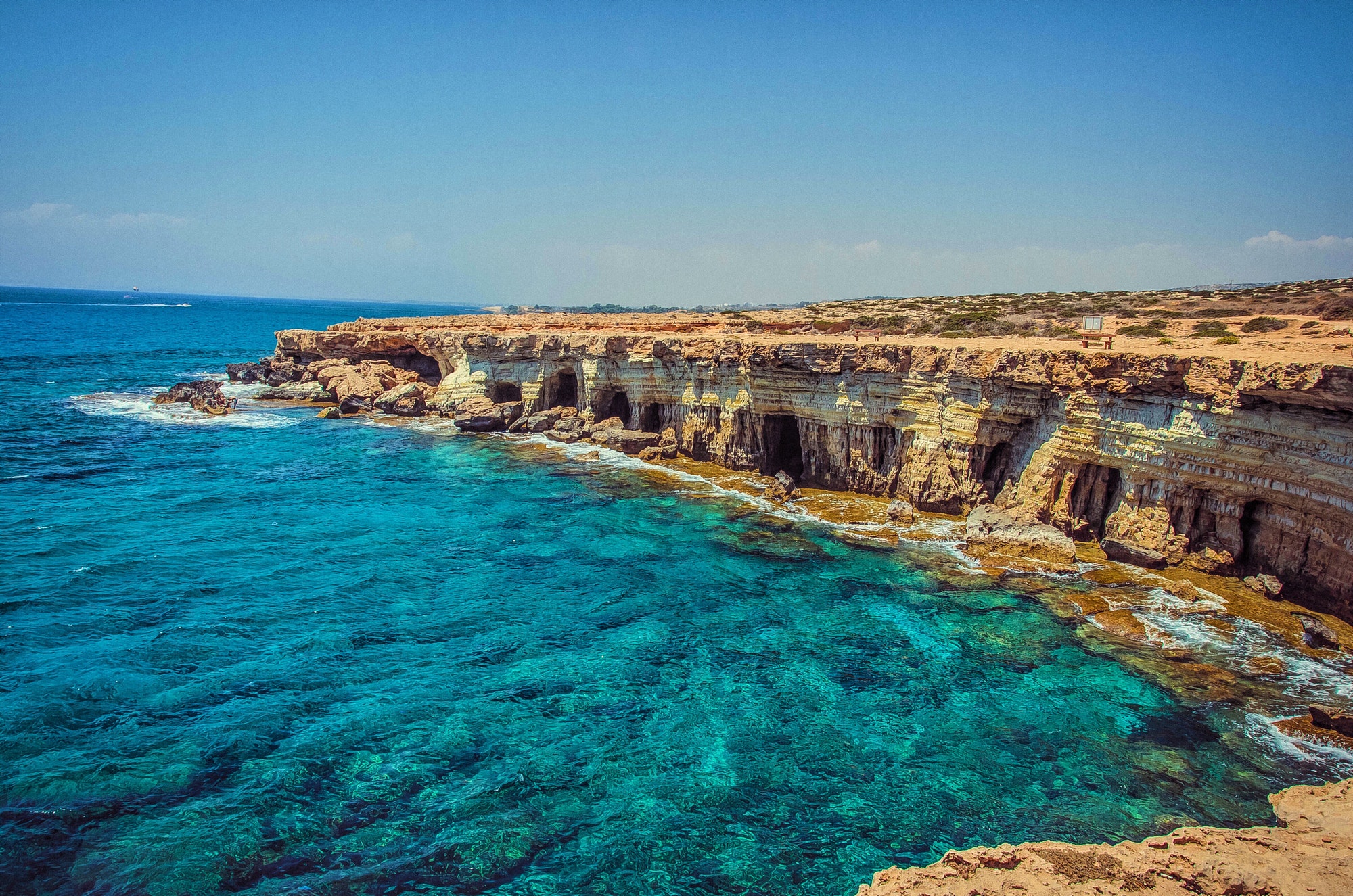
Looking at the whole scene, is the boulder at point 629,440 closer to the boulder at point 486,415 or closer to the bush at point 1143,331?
the boulder at point 486,415

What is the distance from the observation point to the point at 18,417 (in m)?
45.1

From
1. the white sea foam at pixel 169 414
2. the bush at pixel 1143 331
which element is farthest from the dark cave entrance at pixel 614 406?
the bush at pixel 1143 331

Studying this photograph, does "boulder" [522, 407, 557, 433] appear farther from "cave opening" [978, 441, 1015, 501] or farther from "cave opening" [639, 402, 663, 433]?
"cave opening" [978, 441, 1015, 501]

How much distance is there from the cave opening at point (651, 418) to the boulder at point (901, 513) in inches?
630

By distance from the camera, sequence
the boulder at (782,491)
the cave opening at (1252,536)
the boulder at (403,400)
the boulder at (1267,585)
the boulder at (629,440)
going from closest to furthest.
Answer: the boulder at (1267,585), the cave opening at (1252,536), the boulder at (782,491), the boulder at (629,440), the boulder at (403,400)

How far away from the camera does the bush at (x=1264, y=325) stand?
35281 millimetres

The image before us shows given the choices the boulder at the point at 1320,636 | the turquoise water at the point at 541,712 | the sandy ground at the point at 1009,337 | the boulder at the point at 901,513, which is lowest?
the turquoise water at the point at 541,712

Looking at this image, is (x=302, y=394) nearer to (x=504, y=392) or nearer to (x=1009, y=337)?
(x=504, y=392)

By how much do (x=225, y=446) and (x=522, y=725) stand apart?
33.1m

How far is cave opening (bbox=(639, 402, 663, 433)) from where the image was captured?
40.8 m

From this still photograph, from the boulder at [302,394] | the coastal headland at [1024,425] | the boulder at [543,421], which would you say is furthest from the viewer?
the boulder at [302,394]

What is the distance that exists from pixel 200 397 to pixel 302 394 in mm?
6666

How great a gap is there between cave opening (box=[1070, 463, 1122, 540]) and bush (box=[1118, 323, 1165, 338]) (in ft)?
51.0

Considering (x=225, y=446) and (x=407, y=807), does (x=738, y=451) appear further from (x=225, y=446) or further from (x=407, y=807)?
(x=225, y=446)
